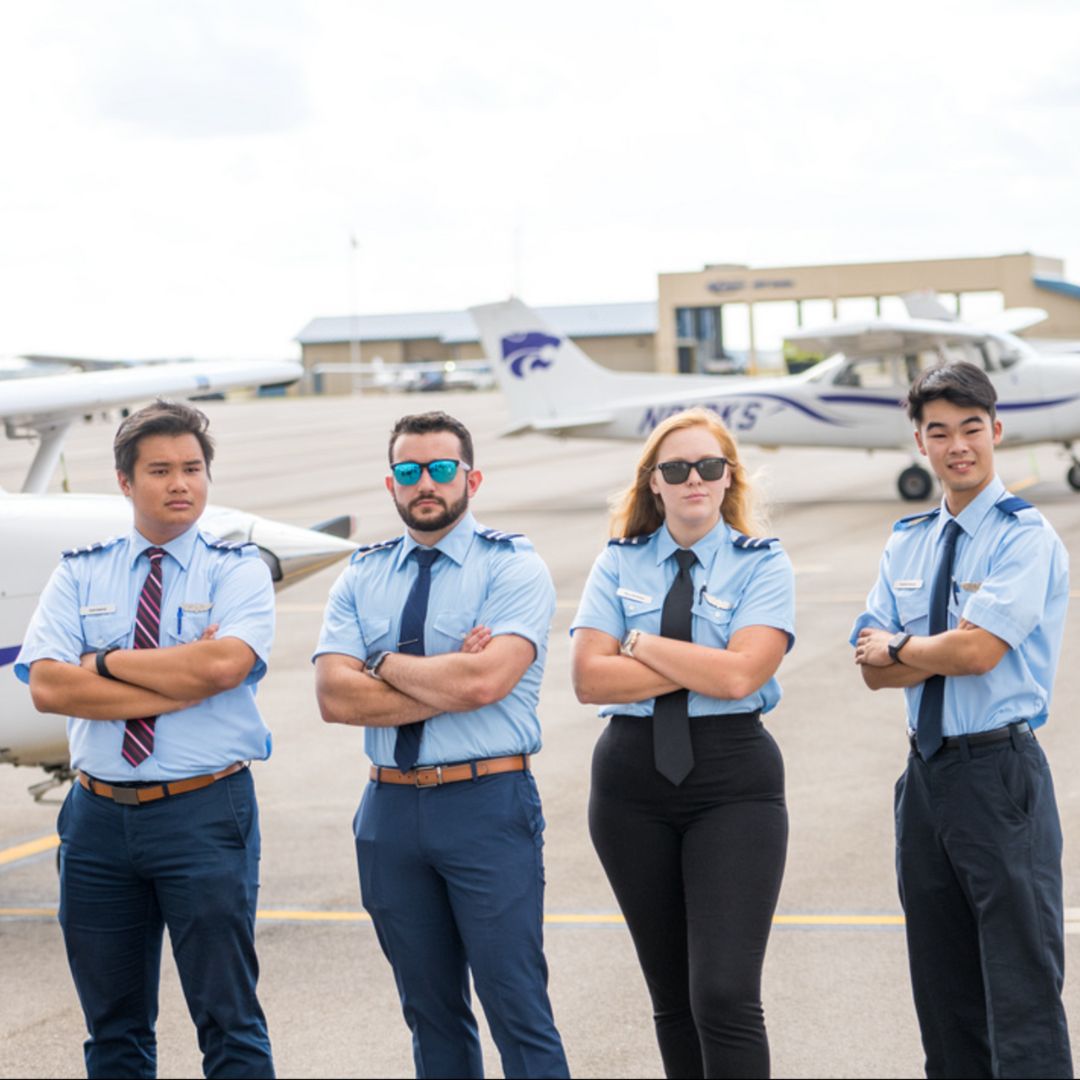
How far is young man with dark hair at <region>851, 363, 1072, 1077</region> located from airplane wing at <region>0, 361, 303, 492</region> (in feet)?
13.6

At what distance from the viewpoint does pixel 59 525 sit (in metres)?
6.09

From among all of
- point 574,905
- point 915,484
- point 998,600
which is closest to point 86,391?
point 574,905

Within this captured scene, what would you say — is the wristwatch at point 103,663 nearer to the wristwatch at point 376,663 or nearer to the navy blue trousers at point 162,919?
the navy blue trousers at point 162,919

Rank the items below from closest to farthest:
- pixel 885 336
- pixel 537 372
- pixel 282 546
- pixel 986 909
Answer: pixel 986 909 → pixel 282 546 → pixel 885 336 → pixel 537 372

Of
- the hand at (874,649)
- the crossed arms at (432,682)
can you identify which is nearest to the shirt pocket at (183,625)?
the crossed arms at (432,682)

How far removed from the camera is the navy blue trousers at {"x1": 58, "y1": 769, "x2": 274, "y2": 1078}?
→ 156 inches

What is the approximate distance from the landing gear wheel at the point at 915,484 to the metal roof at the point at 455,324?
90995 millimetres

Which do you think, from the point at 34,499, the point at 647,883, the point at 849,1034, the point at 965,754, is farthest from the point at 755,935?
the point at 34,499

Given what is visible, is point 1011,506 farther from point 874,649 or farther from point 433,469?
point 433,469

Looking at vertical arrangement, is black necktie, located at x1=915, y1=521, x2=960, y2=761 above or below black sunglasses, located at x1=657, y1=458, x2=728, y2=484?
below

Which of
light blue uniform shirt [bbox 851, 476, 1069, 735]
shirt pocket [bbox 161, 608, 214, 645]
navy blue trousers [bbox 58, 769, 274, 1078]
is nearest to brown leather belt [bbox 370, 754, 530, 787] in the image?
navy blue trousers [bbox 58, 769, 274, 1078]

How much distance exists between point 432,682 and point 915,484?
18.5m

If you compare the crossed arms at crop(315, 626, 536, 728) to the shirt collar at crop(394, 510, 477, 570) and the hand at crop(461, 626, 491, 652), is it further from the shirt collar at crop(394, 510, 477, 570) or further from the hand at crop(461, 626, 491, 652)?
the shirt collar at crop(394, 510, 477, 570)

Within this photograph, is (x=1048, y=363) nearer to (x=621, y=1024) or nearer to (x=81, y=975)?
(x=621, y=1024)
